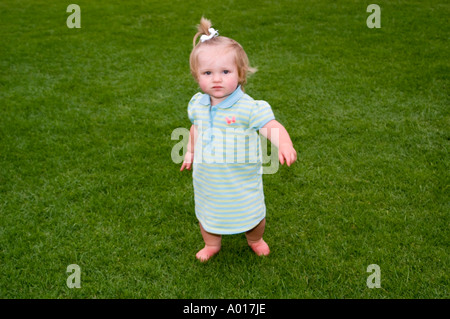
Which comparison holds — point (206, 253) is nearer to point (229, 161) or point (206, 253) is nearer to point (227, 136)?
point (229, 161)

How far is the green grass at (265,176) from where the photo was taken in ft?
8.69

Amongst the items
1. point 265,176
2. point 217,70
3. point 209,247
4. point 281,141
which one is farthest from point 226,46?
point 265,176

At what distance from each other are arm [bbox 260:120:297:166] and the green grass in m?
0.87

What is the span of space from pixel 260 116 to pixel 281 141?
7.5 inches

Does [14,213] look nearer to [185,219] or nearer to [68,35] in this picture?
[185,219]

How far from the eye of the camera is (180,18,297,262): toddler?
2.23 m

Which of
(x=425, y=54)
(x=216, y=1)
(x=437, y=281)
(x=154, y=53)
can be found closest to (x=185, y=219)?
(x=437, y=281)

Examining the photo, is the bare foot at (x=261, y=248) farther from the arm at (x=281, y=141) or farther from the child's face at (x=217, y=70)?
the child's face at (x=217, y=70)

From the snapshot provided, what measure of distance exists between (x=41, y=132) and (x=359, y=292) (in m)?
3.30

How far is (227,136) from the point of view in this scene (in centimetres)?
231

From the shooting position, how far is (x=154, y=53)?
640 centimetres

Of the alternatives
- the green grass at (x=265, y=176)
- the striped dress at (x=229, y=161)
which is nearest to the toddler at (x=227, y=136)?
the striped dress at (x=229, y=161)

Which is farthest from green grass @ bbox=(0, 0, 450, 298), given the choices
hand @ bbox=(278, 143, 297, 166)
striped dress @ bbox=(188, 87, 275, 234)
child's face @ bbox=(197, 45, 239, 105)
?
child's face @ bbox=(197, 45, 239, 105)

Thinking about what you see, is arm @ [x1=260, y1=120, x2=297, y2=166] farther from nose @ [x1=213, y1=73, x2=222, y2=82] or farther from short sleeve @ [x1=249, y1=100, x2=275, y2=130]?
nose @ [x1=213, y1=73, x2=222, y2=82]
